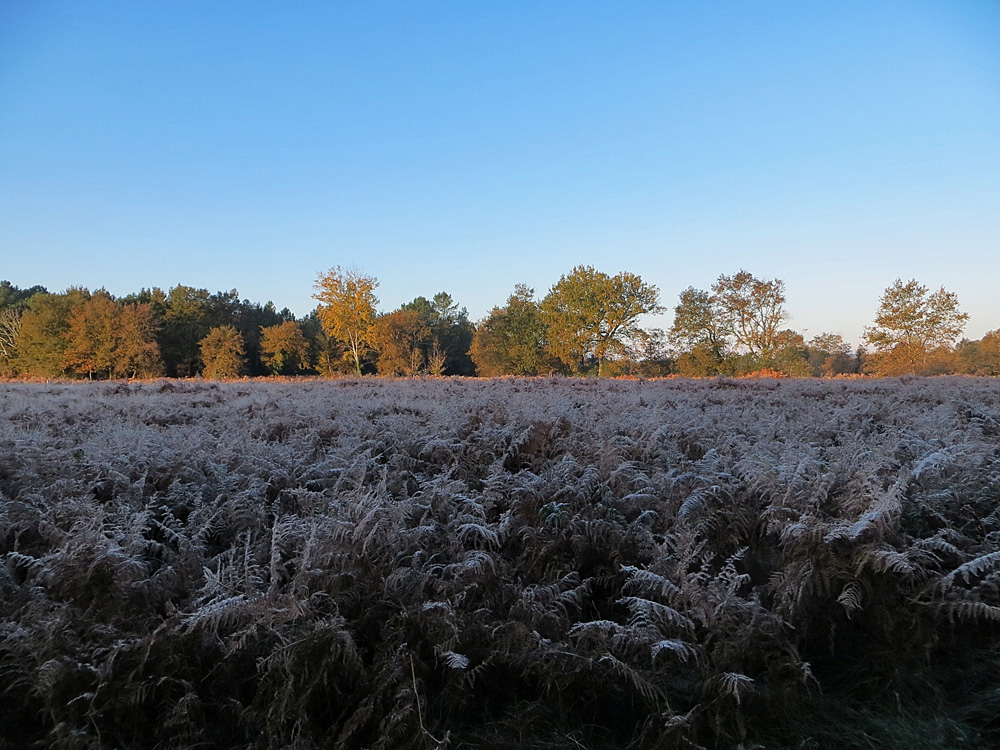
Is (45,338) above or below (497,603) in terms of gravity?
above

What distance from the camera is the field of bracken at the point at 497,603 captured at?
2223 mm

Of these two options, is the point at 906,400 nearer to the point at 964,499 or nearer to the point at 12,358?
the point at 964,499

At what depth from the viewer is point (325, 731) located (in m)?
2.20

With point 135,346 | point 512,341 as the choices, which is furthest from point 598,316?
point 135,346

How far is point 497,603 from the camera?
280 centimetres

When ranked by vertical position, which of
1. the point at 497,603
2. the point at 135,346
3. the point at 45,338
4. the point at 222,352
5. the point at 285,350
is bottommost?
the point at 497,603

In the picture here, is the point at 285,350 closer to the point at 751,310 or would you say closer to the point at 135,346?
the point at 135,346

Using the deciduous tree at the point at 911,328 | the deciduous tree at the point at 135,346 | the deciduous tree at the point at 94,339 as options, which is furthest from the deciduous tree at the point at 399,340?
the deciduous tree at the point at 911,328

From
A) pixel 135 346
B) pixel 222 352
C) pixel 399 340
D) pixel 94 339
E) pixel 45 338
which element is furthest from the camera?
pixel 399 340

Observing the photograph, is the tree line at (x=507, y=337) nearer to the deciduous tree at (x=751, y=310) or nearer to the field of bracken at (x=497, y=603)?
the deciduous tree at (x=751, y=310)

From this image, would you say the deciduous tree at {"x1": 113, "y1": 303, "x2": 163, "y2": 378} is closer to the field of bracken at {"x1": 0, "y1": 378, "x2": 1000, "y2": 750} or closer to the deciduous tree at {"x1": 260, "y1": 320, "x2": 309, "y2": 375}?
the deciduous tree at {"x1": 260, "y1": 320, "x2": 309, "y2": 375}

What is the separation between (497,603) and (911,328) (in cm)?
5170

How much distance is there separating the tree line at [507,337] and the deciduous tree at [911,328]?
0.26 feet

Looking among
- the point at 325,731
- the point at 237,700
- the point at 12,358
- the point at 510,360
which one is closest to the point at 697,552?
the point at 325,731
